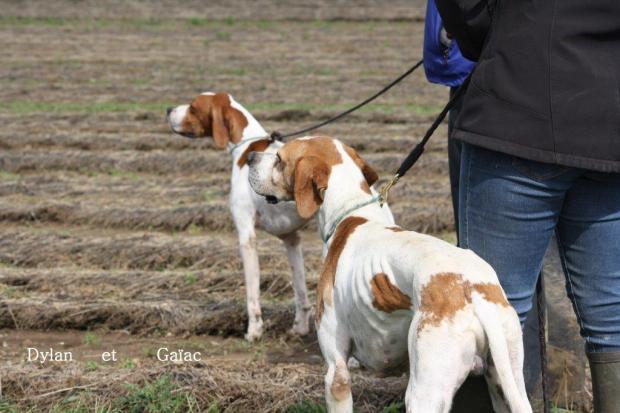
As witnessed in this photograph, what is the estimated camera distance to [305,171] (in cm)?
375

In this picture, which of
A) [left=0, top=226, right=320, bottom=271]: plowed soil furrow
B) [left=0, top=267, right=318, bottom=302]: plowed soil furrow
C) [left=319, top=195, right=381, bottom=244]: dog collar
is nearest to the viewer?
[left=319, top=195, right=381, bottom=244]: dog collar

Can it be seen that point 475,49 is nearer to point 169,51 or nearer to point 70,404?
point 70,404

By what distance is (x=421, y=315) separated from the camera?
274 cm

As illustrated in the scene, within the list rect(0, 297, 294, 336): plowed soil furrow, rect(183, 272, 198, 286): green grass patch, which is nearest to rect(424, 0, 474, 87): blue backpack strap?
rect(0, 297, 294, 336): plowed soil furrow

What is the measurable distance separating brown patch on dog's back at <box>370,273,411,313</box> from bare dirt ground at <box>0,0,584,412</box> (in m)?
1.22

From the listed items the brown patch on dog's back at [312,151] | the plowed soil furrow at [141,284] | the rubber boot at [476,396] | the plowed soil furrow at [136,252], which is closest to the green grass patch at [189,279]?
the plowed soil furrow at [141,284]

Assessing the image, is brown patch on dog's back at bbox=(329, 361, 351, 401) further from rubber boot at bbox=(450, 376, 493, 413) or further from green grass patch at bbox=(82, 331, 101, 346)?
green grass patch at bbox=(82, 331, 101, 346)

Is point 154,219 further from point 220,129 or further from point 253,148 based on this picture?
point 253,148

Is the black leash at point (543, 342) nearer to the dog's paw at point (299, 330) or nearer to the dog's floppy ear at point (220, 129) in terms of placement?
the dog's paw at point (299, 330)

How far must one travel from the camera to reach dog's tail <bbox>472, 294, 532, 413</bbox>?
266cm

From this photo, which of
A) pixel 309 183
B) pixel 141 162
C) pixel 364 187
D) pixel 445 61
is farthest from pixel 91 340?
pixel 141 162

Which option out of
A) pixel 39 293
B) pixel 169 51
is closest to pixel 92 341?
pixel 39 293

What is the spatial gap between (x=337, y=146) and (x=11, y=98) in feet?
43.0

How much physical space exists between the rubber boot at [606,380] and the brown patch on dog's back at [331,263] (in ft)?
3.22
